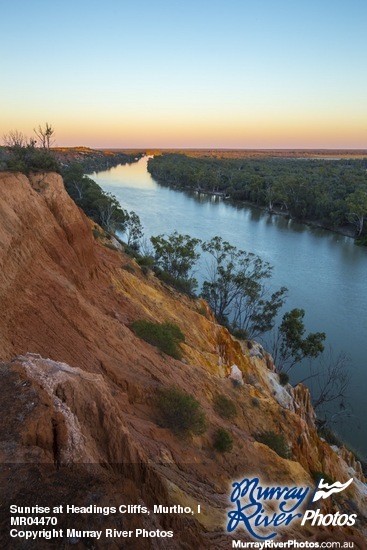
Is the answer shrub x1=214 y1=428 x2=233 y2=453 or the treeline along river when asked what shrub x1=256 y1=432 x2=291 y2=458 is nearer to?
shrub x1=214 y1=428 x2=233 y2=453

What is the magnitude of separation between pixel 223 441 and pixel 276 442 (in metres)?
3.44

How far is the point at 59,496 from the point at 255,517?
5.89 metres

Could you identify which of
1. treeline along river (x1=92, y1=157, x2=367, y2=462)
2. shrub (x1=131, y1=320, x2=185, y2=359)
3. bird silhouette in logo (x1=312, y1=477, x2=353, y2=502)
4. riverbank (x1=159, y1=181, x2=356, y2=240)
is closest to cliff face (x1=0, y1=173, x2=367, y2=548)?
shrub (x1=131, y1=320, x2=185, y2=359)

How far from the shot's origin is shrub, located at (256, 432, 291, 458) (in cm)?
1313

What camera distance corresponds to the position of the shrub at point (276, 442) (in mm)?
13133

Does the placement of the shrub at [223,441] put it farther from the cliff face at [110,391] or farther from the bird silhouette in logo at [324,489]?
the bird silhouette in logo at [324,489]

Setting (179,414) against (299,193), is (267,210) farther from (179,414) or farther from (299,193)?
(179,414)

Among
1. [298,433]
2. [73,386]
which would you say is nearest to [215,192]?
[298,433]

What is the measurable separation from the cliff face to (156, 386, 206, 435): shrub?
273 mm

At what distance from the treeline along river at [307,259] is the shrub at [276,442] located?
9090 mm

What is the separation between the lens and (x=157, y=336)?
14266 millimetres

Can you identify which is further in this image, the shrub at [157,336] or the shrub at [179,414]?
the shrub at [157,336]

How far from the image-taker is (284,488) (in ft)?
35.1

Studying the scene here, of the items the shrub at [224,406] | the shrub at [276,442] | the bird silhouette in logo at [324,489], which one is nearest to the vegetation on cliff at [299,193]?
the shrub at [276,442]
